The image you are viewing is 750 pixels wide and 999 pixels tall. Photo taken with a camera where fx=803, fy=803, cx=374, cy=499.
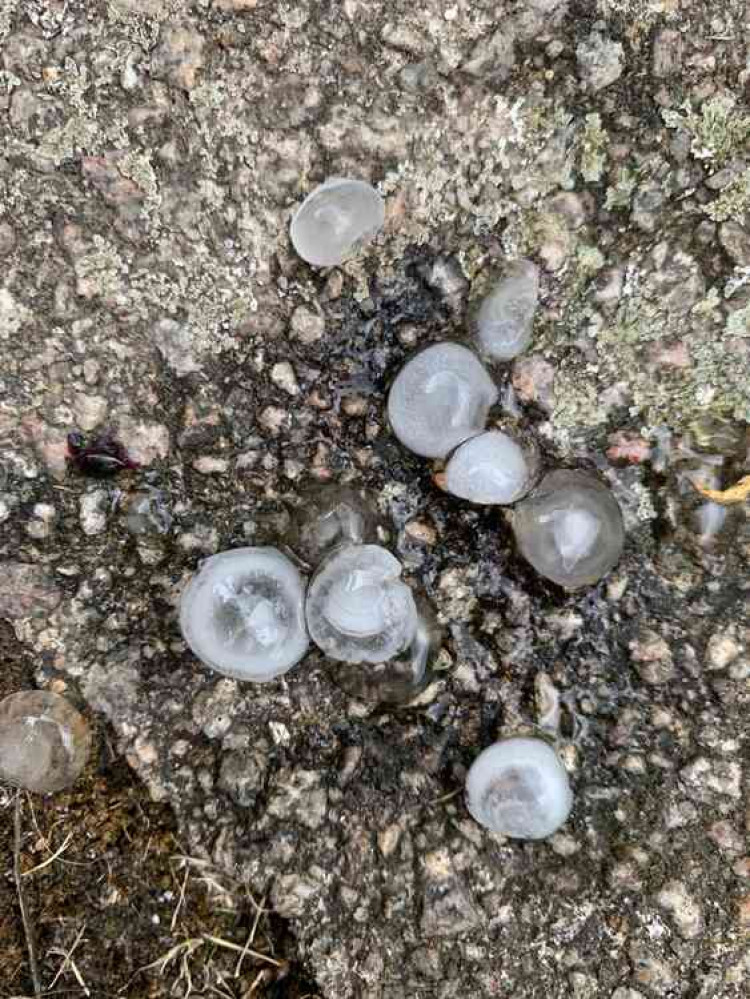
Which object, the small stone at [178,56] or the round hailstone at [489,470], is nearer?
the small stone at [178,56]

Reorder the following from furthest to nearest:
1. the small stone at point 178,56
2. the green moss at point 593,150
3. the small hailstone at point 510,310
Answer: the small hailstone at point 510,310
the green moss at point 593,150
the small stone at point 178,56

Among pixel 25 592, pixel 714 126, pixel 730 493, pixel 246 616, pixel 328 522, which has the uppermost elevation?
pixel 714 126

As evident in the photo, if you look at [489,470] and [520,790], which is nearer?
[520,790]

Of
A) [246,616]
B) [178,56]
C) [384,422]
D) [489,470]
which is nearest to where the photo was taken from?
Result: [178,56]

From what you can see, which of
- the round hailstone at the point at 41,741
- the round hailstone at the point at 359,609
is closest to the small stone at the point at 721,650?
the round hailstone at the point at 359,609

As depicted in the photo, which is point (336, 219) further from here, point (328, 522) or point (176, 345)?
point (328, 522)

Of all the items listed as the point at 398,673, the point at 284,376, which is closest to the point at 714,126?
A: the point at 284,376

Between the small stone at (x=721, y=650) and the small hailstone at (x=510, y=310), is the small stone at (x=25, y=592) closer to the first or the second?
the small hailstone at (x=510, y=310)
